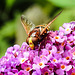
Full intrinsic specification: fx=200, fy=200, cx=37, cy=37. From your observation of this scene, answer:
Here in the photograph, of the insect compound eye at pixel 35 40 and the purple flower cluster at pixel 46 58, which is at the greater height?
the insect compound eye at pixel 35 40

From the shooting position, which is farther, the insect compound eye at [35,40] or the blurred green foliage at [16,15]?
the blurred green foliage at [16,15]

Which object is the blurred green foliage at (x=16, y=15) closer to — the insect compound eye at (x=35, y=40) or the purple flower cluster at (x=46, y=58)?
the purple flower cluster at (x=46, y=58)

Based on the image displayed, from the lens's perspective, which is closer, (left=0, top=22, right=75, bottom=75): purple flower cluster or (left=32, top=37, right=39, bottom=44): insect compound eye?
(left=0, top=22, right=75, bottom=75): purple flower cluster

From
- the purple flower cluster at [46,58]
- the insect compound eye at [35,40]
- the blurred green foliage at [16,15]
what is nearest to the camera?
the purple flower cluster at [46,58]

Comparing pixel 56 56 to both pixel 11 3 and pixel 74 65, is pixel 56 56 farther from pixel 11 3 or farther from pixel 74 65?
pixel 11 3

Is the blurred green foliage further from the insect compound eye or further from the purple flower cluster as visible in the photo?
the insect compound eye

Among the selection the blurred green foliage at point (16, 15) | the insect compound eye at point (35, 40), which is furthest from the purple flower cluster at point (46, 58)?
the blurred green foliage at point (16, 15)

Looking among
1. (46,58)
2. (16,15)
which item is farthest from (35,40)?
(16,15)

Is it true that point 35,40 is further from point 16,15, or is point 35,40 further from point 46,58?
point 16,15

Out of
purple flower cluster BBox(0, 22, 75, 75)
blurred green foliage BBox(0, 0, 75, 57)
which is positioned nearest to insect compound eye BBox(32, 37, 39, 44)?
purple flower cluster BBox(0, 22, 75, 75)
